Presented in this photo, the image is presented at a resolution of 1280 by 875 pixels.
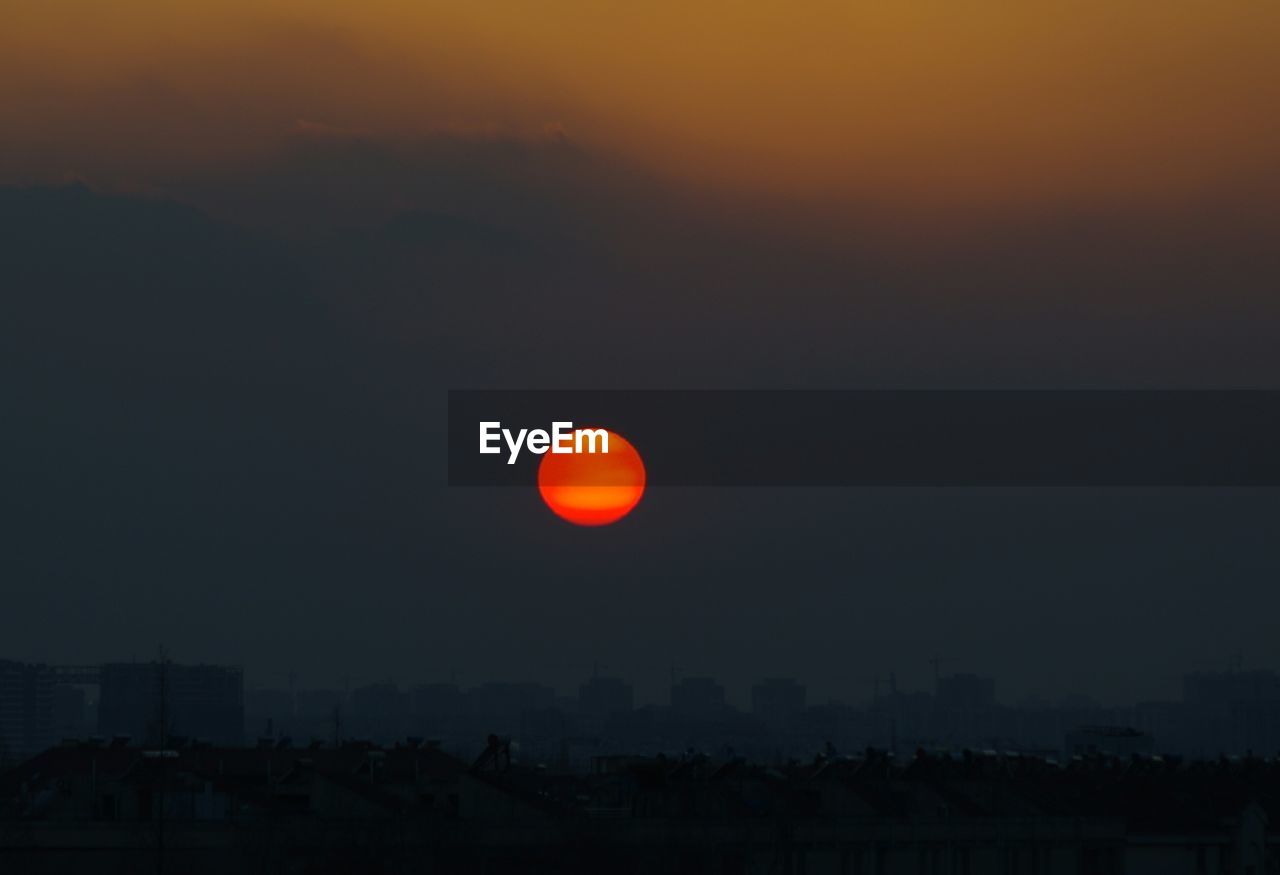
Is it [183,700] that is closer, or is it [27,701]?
[183,700]

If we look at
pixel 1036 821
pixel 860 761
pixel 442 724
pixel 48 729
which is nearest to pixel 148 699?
pixel 48 729

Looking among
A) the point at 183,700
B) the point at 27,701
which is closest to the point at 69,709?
the point at 27,701

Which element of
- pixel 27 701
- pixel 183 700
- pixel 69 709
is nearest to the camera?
pixel 183 700

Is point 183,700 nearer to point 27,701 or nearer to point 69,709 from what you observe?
point 27,701

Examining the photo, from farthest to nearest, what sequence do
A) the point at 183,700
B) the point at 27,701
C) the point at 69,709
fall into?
the point at 69,709, the point at 27,701, the point at 183,700

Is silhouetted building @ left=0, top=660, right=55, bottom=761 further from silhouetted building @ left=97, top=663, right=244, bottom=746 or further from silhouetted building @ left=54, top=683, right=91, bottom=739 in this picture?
silhouetted building @ left=97, top=663, right=244, bottom=746
